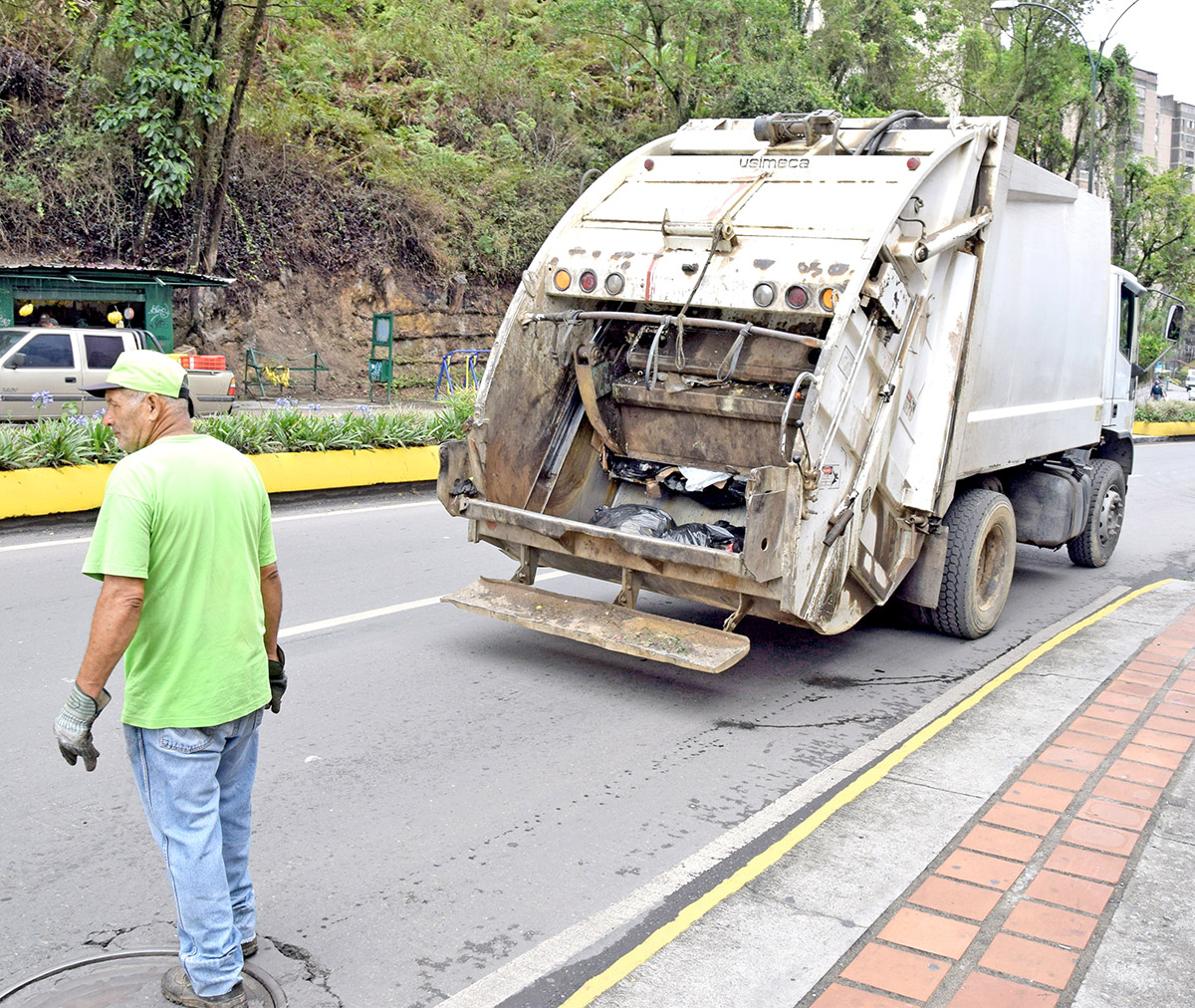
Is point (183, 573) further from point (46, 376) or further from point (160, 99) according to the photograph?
point (160, 99)

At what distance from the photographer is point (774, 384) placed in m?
6.38

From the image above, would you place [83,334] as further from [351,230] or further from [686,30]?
[686,30]

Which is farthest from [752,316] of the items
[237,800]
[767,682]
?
[237,800]

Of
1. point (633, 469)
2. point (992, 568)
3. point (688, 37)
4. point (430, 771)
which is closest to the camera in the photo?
point (430, 771)

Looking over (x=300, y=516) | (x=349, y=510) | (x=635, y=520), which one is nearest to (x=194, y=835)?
(x=635, y=520)

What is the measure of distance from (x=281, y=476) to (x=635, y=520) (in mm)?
5266

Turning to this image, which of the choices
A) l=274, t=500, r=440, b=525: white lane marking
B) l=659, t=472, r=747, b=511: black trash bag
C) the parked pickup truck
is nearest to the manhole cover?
l=659, t=472, r=747, b=511: black trash bag

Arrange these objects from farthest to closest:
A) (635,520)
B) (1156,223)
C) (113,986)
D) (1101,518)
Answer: (1156,223), (1101,518), (635,520), (113,986)

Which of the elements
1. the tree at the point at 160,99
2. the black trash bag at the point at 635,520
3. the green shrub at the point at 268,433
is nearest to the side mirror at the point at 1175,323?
the black trash bag at the point at 635,520

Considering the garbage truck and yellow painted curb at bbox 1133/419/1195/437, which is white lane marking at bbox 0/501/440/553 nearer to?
the garbage truck

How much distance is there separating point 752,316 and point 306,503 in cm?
581

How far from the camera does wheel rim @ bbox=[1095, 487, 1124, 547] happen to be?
957cm

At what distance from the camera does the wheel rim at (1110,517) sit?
377 inches

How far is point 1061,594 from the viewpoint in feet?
29.0
